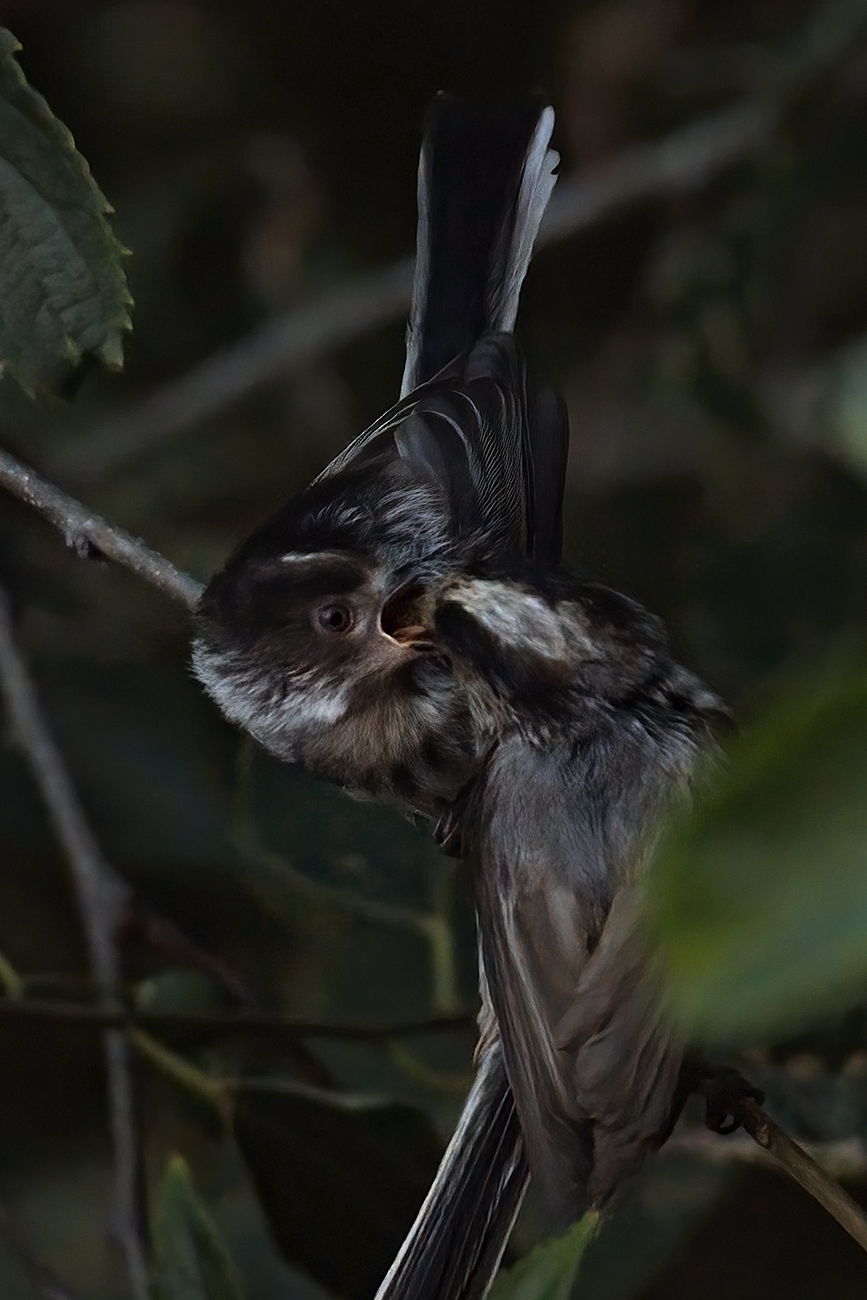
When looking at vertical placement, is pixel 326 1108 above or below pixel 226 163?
below

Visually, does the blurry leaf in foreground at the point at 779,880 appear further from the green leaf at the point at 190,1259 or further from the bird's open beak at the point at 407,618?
the green leaf at the point at 190,1259

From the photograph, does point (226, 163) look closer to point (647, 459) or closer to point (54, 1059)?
point (647, 459)

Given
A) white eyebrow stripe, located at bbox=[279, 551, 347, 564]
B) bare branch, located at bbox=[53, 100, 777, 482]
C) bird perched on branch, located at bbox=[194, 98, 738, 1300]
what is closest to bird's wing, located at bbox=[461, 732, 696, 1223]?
bird perched on branch, located at bbox=[194, 98, 738, 1300]

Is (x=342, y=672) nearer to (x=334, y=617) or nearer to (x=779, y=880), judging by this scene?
(x=334, y=617)

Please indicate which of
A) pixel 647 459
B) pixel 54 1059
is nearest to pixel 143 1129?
pixel 54 1059

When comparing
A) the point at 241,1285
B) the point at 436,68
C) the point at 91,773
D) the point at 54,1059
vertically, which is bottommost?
the point at 241,1285

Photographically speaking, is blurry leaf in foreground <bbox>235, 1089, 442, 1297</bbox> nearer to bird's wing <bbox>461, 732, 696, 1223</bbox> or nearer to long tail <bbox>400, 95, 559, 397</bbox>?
bird's wing <bbox>461, 732, 696, 1223</bbox>

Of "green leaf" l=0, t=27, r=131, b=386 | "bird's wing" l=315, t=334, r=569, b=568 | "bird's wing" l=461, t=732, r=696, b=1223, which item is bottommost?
"bird's wing" l=461, t=732, r=696, b=1223
